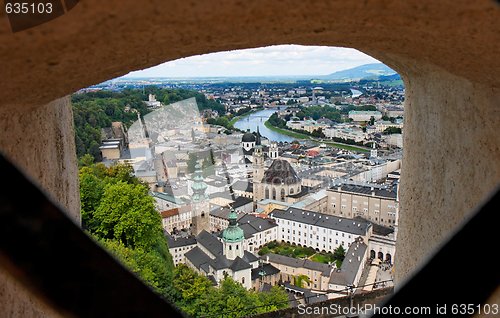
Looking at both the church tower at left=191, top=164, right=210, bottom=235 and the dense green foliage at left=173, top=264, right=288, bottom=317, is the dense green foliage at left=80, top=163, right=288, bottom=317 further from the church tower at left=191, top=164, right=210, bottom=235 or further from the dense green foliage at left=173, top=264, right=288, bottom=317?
Answer: the church tower at left=191, top=164, right=210, bottom=235

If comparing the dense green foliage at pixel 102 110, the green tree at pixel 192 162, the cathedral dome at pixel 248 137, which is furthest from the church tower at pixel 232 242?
the cathedral dome at pixel 248 137

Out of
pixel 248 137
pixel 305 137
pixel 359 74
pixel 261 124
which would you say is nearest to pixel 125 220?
pixel 248 137

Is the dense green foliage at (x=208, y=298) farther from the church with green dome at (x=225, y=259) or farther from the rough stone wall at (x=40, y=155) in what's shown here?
the rough stone wall at (x=40, y=155)

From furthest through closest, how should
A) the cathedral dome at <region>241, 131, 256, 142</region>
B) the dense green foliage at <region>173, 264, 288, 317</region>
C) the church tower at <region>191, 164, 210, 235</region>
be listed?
1. the cathedral dome at <region>241, 131, 256, 142</region>
2. the church tower at <region>191, 164, 210, 235</region>
3. the dense green foliage at <region>173, 264, 288, 317</region>

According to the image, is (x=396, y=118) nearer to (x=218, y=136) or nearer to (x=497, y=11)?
(x=218, y=136)

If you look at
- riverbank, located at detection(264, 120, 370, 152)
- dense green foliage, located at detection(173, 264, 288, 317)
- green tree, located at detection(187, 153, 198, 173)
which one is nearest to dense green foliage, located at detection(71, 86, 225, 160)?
green tree, located at detection(187, 153, 198, 173)

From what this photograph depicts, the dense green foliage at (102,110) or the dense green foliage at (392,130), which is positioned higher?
the dense green foliage at (102,110)

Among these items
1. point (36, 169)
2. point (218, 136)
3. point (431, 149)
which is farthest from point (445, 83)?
point (218, 136)
